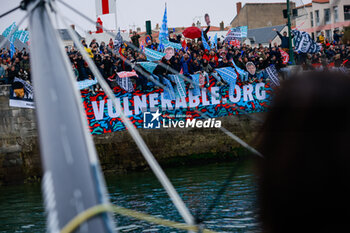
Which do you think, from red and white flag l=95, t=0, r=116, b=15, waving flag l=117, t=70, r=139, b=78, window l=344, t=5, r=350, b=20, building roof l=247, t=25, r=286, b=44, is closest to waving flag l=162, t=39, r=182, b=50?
waving flag l=117, t=70, r=139, b=78

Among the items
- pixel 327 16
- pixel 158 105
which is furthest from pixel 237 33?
pixel 327 16

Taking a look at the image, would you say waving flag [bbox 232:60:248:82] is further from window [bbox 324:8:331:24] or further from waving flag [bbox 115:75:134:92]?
window [bbox 324:8:331:24]

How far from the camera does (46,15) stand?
2.39 metres

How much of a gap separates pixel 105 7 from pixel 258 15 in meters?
55.9

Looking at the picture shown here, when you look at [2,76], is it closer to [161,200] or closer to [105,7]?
[105,7]

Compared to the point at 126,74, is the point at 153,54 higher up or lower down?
higher up

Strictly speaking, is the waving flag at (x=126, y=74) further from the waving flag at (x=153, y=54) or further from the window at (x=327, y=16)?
the window at (x=327, y=16)

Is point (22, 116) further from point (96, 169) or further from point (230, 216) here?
point (96, 169)

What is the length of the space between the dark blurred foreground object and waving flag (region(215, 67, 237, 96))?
1814cm

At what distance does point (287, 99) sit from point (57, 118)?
40.8 inches

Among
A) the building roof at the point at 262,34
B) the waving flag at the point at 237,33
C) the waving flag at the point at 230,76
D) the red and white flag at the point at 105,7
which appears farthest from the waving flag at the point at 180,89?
the building roof at the point at 262,34

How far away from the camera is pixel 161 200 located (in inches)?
531

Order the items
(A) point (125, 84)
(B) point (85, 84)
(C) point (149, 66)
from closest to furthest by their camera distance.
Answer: (C) point (149, 66) → (B) point (85, 84) → (A) point (125, 84)

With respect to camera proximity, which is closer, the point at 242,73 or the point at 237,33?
the point at 242,73
